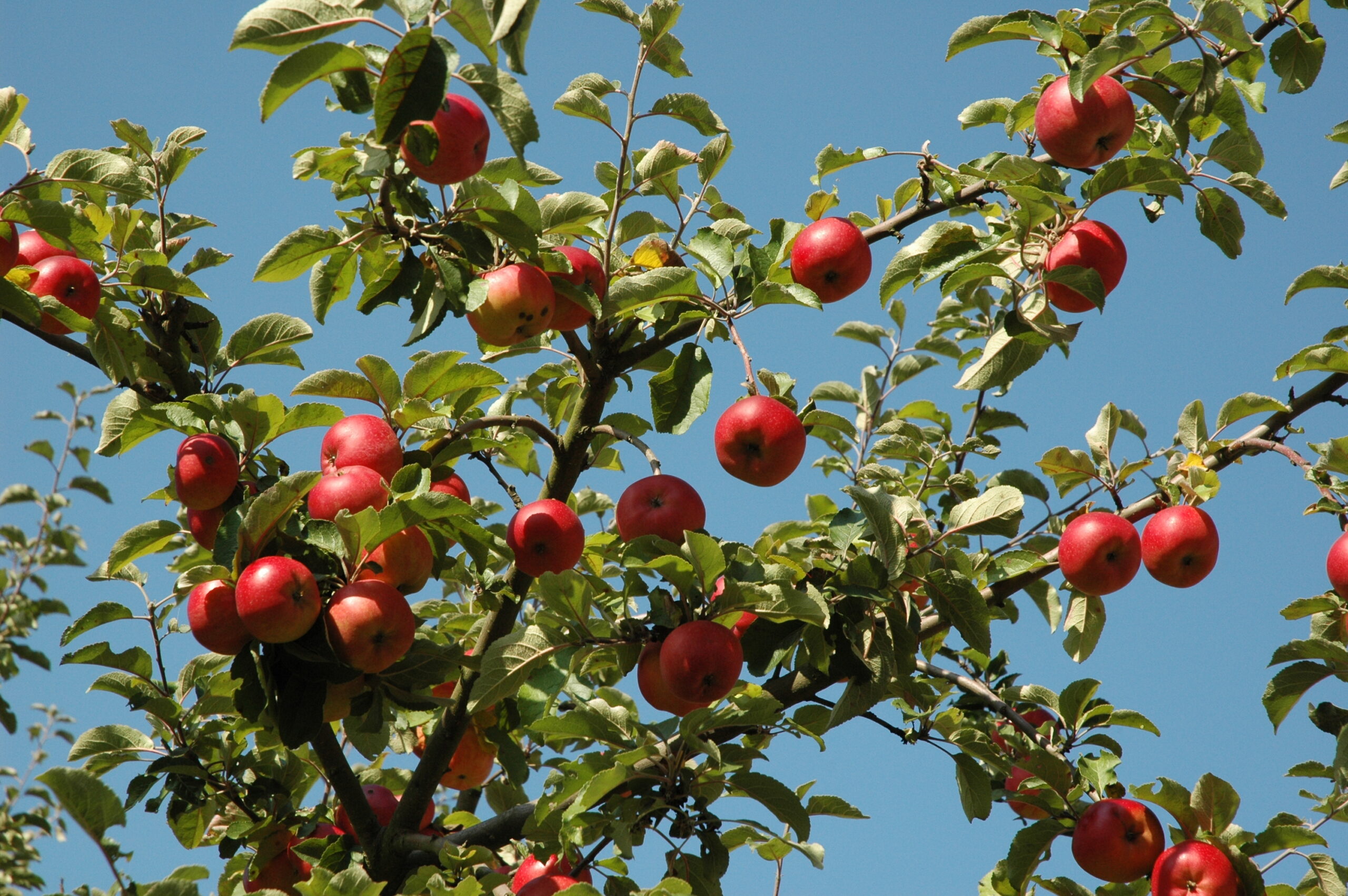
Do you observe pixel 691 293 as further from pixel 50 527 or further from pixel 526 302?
pixel 50 527

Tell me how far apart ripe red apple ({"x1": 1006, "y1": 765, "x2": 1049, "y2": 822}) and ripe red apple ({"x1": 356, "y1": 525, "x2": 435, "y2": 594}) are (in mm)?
2384

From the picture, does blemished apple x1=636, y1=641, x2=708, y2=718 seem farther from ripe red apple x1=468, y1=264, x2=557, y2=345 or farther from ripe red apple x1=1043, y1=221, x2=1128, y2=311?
ripe red apple x1=1043, y1=221, x2=1128, y2=311

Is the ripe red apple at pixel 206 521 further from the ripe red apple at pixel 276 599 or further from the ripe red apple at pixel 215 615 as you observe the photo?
the ripe red apple at pixel 276 599

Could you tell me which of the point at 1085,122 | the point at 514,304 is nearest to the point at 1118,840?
the point at 1085,122

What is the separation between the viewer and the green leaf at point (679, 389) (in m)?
3.35

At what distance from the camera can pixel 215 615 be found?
3104 mm

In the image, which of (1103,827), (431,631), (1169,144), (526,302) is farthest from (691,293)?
(1103,827)

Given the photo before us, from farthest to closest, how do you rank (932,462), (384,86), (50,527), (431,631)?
(50,527) → (932,462) → (431,631) → (384,86)

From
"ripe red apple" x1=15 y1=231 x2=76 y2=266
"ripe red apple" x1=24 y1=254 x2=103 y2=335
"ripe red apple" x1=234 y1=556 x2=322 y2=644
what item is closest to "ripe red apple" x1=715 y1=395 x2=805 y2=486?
"ripe red apple" x1=234 y1=556 x2=322 y2=644

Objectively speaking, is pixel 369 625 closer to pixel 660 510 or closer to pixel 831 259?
pixel 660 510

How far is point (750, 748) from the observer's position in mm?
3258

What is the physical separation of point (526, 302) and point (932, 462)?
2.15m

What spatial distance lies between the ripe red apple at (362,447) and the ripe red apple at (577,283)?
2.13ft

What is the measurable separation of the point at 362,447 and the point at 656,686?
117cm
